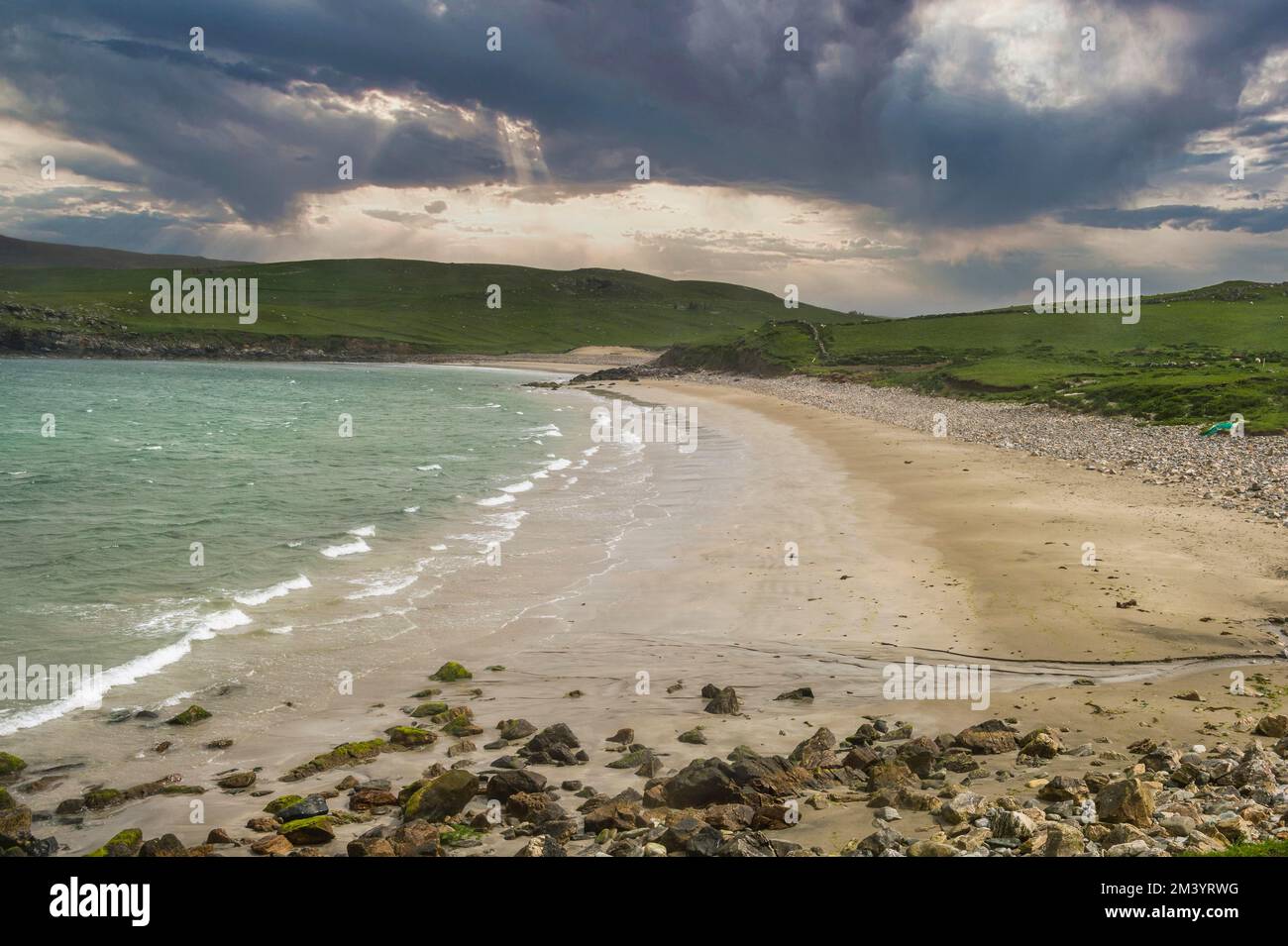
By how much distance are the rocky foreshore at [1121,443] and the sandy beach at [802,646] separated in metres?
2.17

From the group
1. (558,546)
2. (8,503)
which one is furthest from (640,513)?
(8,503)

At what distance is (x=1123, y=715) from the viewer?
36.9ft

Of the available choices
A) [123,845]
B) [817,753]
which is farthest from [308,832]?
[817,753]

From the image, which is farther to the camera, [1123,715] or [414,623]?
[414,623]

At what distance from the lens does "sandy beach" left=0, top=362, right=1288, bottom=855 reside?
10.6 m

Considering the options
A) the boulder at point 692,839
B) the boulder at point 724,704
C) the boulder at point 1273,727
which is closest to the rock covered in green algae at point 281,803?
the boulder at point 692,839

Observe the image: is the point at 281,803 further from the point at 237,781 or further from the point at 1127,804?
the point at 1127,804

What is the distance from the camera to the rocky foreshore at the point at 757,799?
24.9 feet

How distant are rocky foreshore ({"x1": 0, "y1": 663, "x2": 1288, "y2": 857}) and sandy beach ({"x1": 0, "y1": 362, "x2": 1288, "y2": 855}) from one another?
0.11 metres

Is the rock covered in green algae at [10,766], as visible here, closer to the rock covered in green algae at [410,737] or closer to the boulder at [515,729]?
the rock covered in green algae at [410,737]

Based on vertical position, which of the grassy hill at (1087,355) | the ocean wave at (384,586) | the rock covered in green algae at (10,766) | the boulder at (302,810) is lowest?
the rock covered in green algae at (10,766)

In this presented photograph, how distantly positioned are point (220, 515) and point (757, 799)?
967 inches
